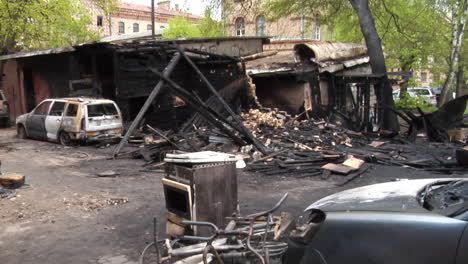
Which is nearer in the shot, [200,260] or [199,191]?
[200,260]

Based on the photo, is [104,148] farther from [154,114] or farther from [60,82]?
[60,82]

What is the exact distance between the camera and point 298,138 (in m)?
13.7

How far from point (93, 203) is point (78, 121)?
23.1 ft

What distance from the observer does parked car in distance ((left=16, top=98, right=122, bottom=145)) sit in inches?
550

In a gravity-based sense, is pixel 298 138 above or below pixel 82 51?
below

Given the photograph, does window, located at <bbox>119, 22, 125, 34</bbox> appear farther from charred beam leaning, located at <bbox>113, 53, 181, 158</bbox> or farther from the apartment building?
charred beam leaning, located at <bbox>113, 53, 181, 158</bbox>

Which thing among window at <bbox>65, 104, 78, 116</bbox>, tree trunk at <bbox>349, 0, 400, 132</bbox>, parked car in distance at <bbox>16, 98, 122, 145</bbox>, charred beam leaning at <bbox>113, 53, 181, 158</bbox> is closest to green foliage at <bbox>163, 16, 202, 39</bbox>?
tree trunk at <bbox>349, 0, 400, 132</bbox>

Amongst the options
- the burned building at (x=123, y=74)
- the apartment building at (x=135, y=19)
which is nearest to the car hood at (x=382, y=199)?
the burned building at (x=123, y=74)

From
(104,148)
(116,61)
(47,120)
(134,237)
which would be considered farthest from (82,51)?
(134,237)

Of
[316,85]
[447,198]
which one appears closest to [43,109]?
[316,85]

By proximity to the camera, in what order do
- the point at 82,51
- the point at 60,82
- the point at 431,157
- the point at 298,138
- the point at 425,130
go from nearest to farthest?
the point at 431,157, the point at 298,138, the point at 425,130, the point at 82,51, the point at 60,82

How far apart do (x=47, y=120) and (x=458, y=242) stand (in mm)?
15117

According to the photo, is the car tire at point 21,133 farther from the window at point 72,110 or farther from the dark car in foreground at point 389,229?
the dark car in foreground at point 389,229

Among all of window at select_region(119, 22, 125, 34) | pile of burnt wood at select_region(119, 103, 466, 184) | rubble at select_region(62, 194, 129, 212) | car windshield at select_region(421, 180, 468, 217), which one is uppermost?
window at select_region(119, 22, 125, 34)
